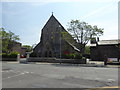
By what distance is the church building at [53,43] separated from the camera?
151ft

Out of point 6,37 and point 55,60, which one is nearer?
point 55,60

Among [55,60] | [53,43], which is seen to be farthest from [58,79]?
[53,43]

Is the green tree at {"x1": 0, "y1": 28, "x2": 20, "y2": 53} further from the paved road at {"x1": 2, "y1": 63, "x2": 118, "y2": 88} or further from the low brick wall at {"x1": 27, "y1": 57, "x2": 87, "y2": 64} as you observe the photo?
the paved road at {"x1": 2, "y1": 63, "x2": 118, "y2": 88}

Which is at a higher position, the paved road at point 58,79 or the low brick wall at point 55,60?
the paved road at point 58,79

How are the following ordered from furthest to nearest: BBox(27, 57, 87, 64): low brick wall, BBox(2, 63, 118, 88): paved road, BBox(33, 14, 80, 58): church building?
BBox(33, 14, 80, 58): church building → BBox(27, 57, 87, 64): low brick wall → BBox(2, 63, 118, 88): paved road

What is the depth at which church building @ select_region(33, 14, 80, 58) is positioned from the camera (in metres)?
45.9

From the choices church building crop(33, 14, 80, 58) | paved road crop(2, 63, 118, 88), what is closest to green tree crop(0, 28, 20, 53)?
church building crop(33, 14, 80, 58)

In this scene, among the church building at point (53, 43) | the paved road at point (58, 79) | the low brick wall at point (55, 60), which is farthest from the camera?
the church building at point (53, 43)

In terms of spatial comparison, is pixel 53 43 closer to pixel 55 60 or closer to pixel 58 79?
pixel 55 60

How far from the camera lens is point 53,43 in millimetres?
48281

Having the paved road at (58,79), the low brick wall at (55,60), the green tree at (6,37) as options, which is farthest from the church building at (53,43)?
the paved road at (58,79)

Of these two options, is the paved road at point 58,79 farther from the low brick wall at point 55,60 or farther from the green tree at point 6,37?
the green tree at point 6,37

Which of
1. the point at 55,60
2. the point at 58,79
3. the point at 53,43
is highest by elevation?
the point at 53,43

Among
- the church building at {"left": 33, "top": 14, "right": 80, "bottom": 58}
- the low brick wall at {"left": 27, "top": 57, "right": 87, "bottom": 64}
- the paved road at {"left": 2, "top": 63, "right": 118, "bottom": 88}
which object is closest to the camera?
the paved road at {"left": 2, "top": 63, "right": 118, "bottom": 88}
